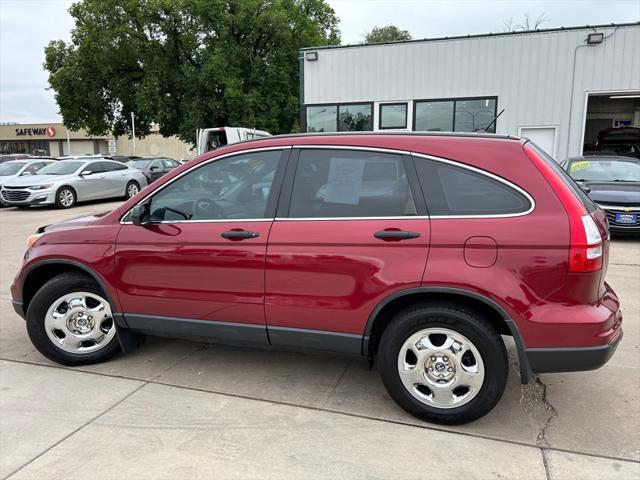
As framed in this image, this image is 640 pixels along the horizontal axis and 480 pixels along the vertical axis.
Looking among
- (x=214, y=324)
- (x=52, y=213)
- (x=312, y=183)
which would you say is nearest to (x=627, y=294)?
(x=312, y=183)

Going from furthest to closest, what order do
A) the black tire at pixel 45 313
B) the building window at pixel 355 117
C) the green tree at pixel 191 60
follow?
the green tree at pixel 191 60, the building window at pixel 355 117, the black tire at pixel 45 313

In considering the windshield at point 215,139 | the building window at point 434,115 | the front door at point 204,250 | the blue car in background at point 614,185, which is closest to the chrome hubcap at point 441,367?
the front door at point 204,250

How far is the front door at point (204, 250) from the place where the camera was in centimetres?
330

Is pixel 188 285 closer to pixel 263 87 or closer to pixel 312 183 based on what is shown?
pixel 312 183

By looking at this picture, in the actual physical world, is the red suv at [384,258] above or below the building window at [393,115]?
below

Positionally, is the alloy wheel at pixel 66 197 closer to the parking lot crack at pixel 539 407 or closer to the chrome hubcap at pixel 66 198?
the chrome hubcap at pixel 66 198

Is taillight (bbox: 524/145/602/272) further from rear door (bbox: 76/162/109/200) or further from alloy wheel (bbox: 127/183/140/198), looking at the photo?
alloy wheel (bbox: 127/183/140/198)

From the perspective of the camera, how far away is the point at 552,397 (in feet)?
11.3

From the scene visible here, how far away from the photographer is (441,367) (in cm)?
299

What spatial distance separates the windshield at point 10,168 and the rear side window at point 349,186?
57.5 feet

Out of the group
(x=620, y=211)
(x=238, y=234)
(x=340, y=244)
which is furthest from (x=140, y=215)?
(x=620, y=211)

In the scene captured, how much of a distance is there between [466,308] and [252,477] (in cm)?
150

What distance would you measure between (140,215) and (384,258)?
1753 mm

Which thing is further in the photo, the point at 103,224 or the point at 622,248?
the point at 622,248
